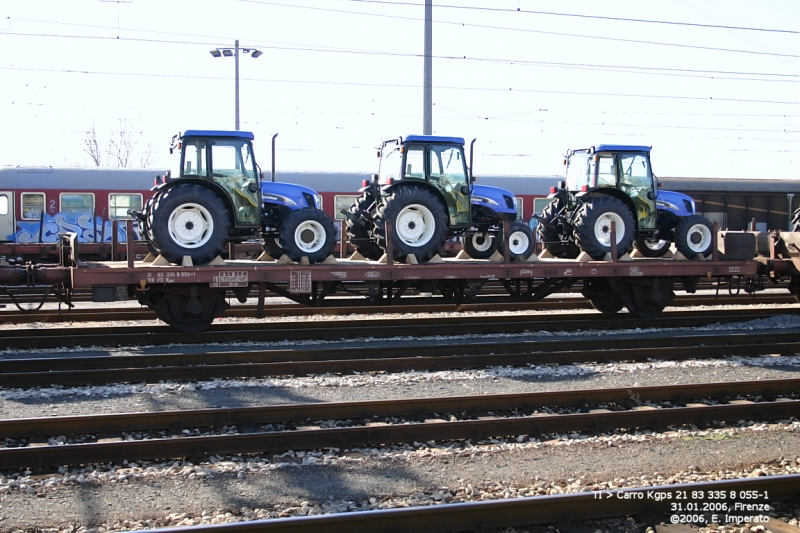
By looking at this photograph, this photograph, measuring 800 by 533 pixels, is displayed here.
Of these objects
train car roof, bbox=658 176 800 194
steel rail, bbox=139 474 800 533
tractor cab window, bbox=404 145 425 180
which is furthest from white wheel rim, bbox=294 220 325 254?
train car roof, bbox=658 176 800 194

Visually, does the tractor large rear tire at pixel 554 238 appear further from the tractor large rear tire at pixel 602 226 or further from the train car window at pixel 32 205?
the train car window at pixel 32 205

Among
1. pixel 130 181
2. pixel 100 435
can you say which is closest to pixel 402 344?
pixel 100 435

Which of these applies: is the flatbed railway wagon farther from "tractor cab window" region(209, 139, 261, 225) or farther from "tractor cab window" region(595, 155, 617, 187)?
"tractor cab window" region(595, 155, 617, 187)

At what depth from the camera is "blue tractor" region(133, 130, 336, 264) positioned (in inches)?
419

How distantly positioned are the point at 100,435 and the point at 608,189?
987 centimetres

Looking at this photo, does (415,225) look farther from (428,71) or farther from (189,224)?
(428,71)

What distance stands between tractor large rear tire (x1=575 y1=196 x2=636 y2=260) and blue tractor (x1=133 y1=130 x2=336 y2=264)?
449 centimetres

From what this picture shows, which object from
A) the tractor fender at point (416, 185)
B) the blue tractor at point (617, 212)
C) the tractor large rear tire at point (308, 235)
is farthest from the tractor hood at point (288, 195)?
the blue tractor at point (617, 212)

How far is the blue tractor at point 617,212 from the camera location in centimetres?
1277

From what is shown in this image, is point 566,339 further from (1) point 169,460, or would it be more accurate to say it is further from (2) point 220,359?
(1) point 169,460

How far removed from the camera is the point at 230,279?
10.5m

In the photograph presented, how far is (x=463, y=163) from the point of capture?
40.6ft

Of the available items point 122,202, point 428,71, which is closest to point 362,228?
point 428,71

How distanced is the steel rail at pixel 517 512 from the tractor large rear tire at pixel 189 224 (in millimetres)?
7003
